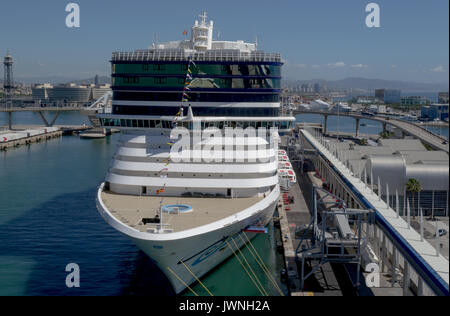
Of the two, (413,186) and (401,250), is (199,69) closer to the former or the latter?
(401,250)

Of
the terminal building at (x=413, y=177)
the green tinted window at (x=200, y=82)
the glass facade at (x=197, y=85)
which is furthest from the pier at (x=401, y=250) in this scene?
the green tinted window at (x=200, y=82)

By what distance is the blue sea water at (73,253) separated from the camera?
79.2 feet

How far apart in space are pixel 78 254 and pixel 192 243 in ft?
33.3

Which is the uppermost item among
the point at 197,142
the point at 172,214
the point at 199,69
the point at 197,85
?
the point at 199,69

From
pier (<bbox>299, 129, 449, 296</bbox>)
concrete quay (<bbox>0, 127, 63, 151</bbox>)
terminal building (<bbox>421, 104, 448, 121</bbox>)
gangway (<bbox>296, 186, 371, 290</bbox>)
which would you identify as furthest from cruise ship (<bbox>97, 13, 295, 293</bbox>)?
terminal building (<bbox>421, 104, 448, 121</bbox>)

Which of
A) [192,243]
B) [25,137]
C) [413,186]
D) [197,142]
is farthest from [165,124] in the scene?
[25,137]

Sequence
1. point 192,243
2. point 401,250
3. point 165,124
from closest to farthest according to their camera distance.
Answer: point 401,250
point 192,243
point 165,124

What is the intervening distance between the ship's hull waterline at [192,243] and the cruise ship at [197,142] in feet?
0.28

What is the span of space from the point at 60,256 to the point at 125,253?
11.8 feet

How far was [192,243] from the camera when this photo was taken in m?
21.2

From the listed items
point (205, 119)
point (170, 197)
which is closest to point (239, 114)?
point (205, 119)

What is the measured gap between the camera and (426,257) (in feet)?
59.9

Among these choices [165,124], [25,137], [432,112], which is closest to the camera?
[165,124]
